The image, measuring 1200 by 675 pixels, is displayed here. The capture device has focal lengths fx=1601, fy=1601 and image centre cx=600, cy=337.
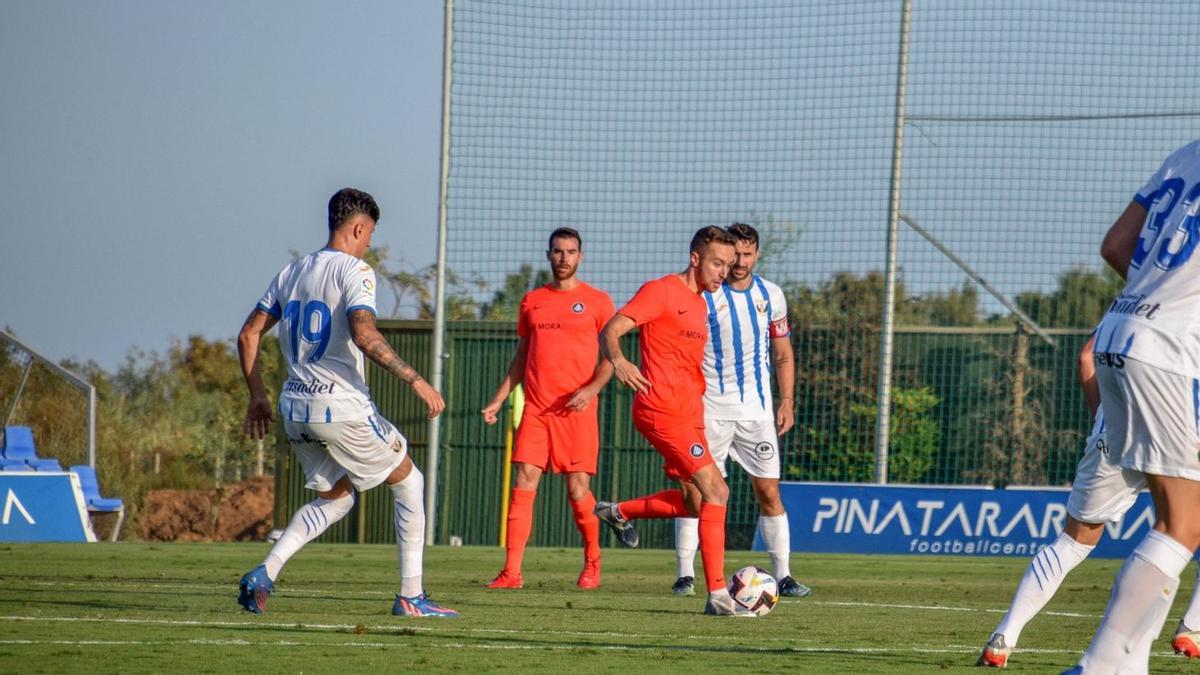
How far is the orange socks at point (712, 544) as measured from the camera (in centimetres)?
846

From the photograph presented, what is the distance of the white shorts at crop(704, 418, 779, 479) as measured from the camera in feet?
34.6

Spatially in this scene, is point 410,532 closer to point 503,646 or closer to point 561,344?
point 503,646

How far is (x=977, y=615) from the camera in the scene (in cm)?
888

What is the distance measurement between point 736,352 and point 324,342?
12.1ft

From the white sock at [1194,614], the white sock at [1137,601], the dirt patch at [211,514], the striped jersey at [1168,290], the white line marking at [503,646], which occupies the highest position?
the striped jersey at [1168,290]

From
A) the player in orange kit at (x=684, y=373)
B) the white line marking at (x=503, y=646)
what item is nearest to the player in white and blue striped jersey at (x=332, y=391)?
the white line marking at (x=503, y=646)

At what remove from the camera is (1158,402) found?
4.77 meters

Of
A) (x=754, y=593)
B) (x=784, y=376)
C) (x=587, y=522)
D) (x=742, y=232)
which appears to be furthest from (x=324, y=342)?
(x=784, y=376)

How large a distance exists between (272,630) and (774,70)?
45.4 feet

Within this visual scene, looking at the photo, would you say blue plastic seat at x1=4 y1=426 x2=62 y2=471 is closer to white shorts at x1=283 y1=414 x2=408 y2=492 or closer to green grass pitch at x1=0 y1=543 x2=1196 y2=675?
green grass pitch at x1=0 y1=543 x2=1196 y2=675

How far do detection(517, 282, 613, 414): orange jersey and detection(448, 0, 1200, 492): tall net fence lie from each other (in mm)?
8152

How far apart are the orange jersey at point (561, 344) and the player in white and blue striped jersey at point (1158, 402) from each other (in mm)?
6037

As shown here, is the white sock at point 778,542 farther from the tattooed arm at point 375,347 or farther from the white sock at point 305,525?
the tattooed arm at point 375,347

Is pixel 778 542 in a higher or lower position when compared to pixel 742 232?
lower
